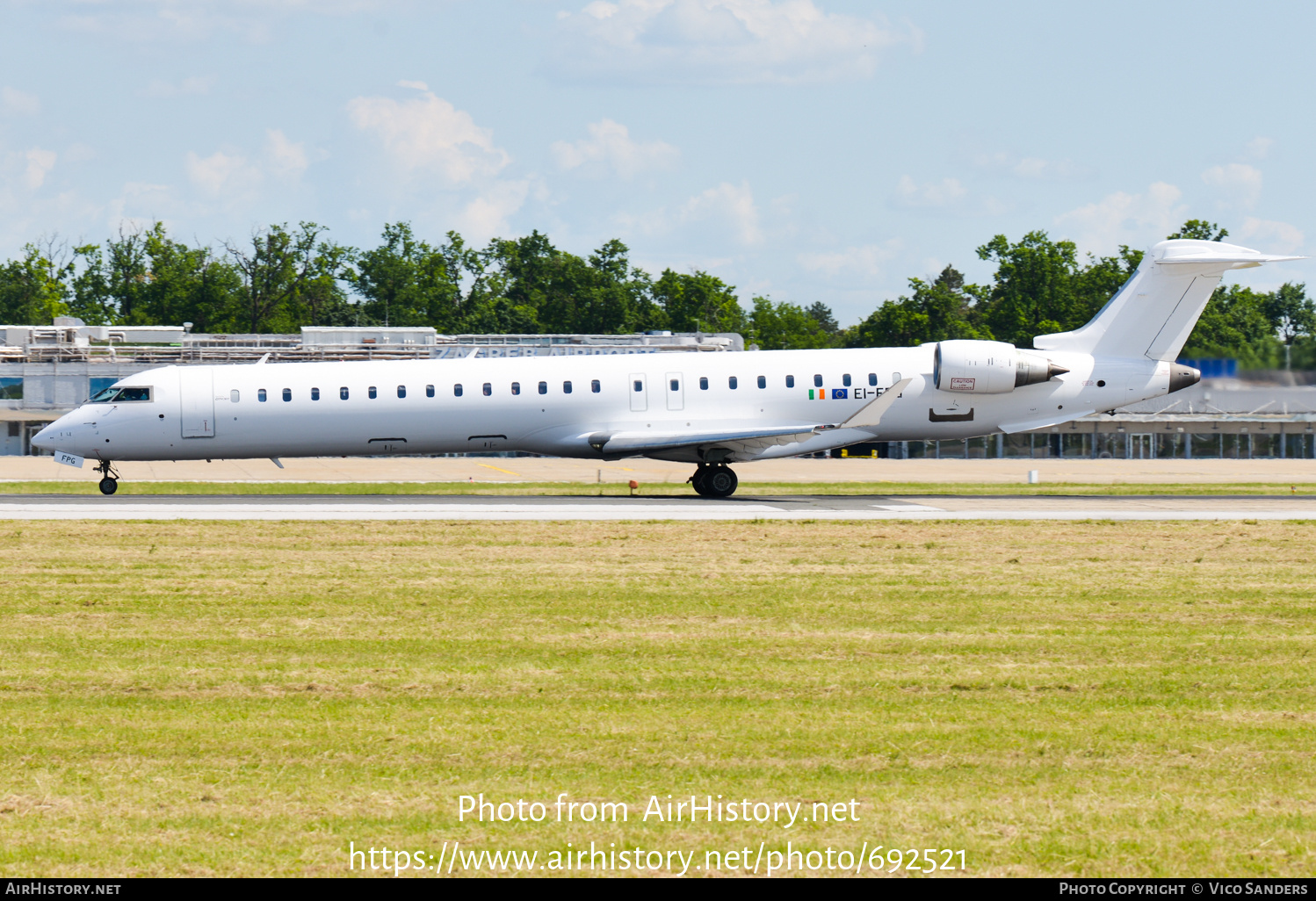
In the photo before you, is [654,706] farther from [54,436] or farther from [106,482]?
[106,482]

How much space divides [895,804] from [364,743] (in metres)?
3.66

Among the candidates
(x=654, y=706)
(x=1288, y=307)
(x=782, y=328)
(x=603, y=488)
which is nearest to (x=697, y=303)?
(x=782, y=328)

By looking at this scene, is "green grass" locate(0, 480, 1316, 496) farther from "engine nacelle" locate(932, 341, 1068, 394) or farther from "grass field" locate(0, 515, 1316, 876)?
"grass field" locate(0, 515, 1316, 876)

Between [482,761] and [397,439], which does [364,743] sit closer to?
[482,761]

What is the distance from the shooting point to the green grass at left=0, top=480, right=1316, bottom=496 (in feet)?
122

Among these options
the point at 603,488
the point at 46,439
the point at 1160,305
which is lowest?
the point at 603,488

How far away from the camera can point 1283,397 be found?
223 feet

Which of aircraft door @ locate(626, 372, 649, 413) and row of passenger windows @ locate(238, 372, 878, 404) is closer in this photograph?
row of passenger windows @ locate(238, 372, 878, 404)

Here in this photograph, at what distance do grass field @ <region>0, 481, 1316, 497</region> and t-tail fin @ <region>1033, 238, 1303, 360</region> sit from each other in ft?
16.5

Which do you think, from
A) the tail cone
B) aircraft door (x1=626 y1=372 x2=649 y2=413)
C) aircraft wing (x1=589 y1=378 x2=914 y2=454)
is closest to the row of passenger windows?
aircraft door (x1=626 y1=372 x2=649 y2=413)

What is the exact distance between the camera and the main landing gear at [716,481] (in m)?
33.4

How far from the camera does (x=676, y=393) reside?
3306cm

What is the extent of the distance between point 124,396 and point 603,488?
44.2 ft
